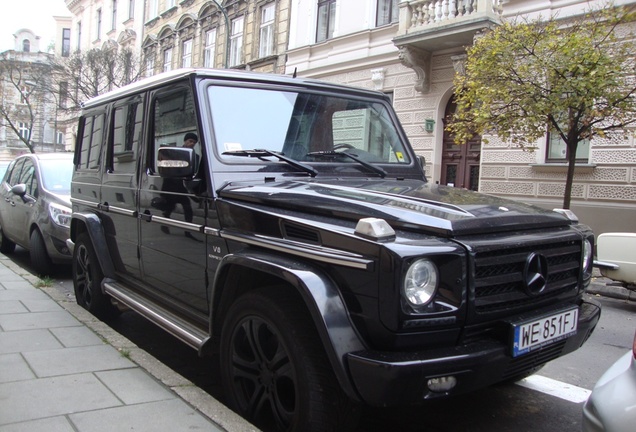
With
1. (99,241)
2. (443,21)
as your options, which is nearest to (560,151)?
(443,21)

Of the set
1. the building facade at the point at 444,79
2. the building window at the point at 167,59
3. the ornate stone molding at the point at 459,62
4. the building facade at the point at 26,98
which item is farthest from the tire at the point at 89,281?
the building window at the point at 167,59

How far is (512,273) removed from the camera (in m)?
2.62

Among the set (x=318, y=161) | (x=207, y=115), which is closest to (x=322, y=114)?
(x=318, y=161)

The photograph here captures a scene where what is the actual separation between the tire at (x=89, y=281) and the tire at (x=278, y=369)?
7.87ft

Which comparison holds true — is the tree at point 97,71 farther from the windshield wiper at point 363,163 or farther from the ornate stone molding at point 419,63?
the windshield wiper at point 363,163

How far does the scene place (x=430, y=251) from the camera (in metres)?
2.34

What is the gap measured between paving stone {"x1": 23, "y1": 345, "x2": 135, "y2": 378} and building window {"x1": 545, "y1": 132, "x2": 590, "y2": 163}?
1099cm

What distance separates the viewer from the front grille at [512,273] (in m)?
2.48

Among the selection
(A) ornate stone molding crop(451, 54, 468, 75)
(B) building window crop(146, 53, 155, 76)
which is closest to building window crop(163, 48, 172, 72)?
(B) building window crop(146, 53, 155, 76)

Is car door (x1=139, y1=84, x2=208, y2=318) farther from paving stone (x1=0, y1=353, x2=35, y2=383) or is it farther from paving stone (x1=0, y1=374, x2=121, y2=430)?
paving stone (x1=0, y1=353, x2=35, y2=383)

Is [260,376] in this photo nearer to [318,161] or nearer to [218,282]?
[218,282]

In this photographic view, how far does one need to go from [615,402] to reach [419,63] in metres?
13.8

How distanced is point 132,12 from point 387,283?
3647cm

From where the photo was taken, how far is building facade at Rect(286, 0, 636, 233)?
11.8m
